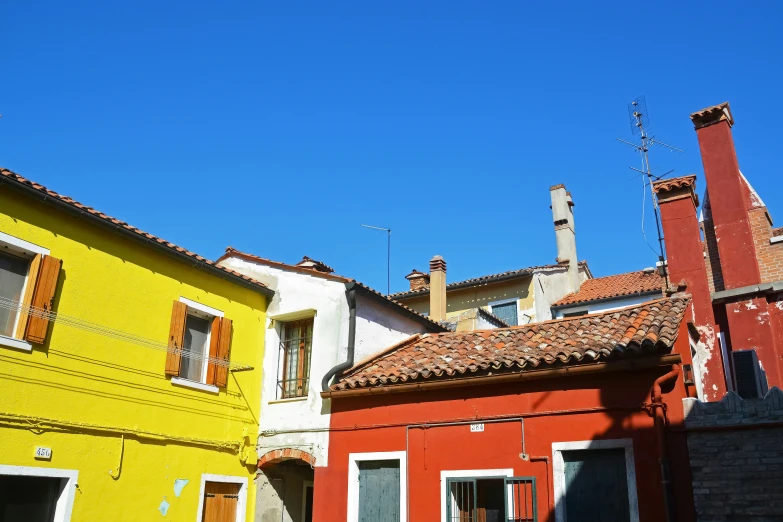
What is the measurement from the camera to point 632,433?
895 centimetres

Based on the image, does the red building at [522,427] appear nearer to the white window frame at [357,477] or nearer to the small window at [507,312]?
the white window frame at [357,477]

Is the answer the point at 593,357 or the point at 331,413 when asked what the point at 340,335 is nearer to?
the point at 331,413

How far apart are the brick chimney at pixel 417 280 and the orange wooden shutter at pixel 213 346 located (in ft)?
37.2

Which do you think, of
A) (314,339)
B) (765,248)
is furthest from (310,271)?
(765,248)

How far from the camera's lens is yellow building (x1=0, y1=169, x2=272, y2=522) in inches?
351

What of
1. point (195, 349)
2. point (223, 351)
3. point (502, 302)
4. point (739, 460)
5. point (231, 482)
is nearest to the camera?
point (739, 460)

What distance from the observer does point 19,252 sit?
9242 millimetres

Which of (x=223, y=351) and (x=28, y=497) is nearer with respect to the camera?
(x=28, y=497)

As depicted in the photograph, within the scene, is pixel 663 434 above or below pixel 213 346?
below

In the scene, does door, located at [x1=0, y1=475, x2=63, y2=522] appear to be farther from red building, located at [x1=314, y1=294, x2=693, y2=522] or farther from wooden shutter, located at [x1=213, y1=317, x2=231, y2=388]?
red building, located at [x1=314, y1=294, x2=693, y2=522]

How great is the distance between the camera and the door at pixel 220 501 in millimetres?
11203

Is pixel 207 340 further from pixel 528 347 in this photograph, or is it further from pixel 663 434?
pixel 663 434

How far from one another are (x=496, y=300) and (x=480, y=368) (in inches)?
460

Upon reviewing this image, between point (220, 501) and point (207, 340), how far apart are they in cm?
281
